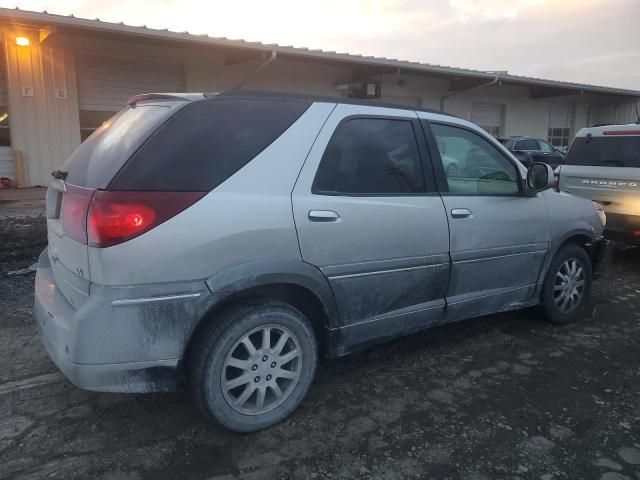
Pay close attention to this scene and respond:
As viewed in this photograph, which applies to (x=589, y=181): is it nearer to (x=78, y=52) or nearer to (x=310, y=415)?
(x=310, y=415)

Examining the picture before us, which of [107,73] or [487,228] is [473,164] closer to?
[487,228]

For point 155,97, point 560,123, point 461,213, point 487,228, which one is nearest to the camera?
point 155,97

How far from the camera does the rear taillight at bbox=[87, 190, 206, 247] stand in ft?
7.86

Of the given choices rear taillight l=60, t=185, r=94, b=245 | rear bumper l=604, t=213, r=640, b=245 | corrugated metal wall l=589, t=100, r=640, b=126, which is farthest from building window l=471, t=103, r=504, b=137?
rear taillight l=60, t=185, r=94, b=245

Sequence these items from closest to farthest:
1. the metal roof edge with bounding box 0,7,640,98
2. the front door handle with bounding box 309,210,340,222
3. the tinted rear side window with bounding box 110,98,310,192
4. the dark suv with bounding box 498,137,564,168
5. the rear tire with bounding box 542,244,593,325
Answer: the tinted rear side window with bounding box 110,98,310,192 < the front door handle with bounding box 309,210,340,222 < the rear tire with bounding box 542,244,593,325 < the metal roof edge with bounding box 0,7,640,98 < the dark suv with bounding box 498,137,564,168

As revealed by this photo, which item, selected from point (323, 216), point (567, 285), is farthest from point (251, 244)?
point (567, 285)

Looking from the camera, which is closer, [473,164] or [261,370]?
[261,370]

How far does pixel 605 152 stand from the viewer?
264 inches

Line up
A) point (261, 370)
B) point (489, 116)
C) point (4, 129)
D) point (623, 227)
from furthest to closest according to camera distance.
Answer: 1. point (489, 116)
2. point (4, 129)
3. point (623, 227)
4. point (261, 370)

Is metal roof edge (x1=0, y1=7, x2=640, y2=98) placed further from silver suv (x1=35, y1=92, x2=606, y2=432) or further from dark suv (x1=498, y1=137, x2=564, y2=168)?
silver suv (x1=35, y1=92, x2=606, y2=432)

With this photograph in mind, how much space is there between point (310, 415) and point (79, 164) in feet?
6.44

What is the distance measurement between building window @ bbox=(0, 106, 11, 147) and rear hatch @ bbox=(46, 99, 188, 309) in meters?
9.91

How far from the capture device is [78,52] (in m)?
11.6

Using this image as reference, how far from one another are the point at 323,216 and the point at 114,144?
118 centimetres
